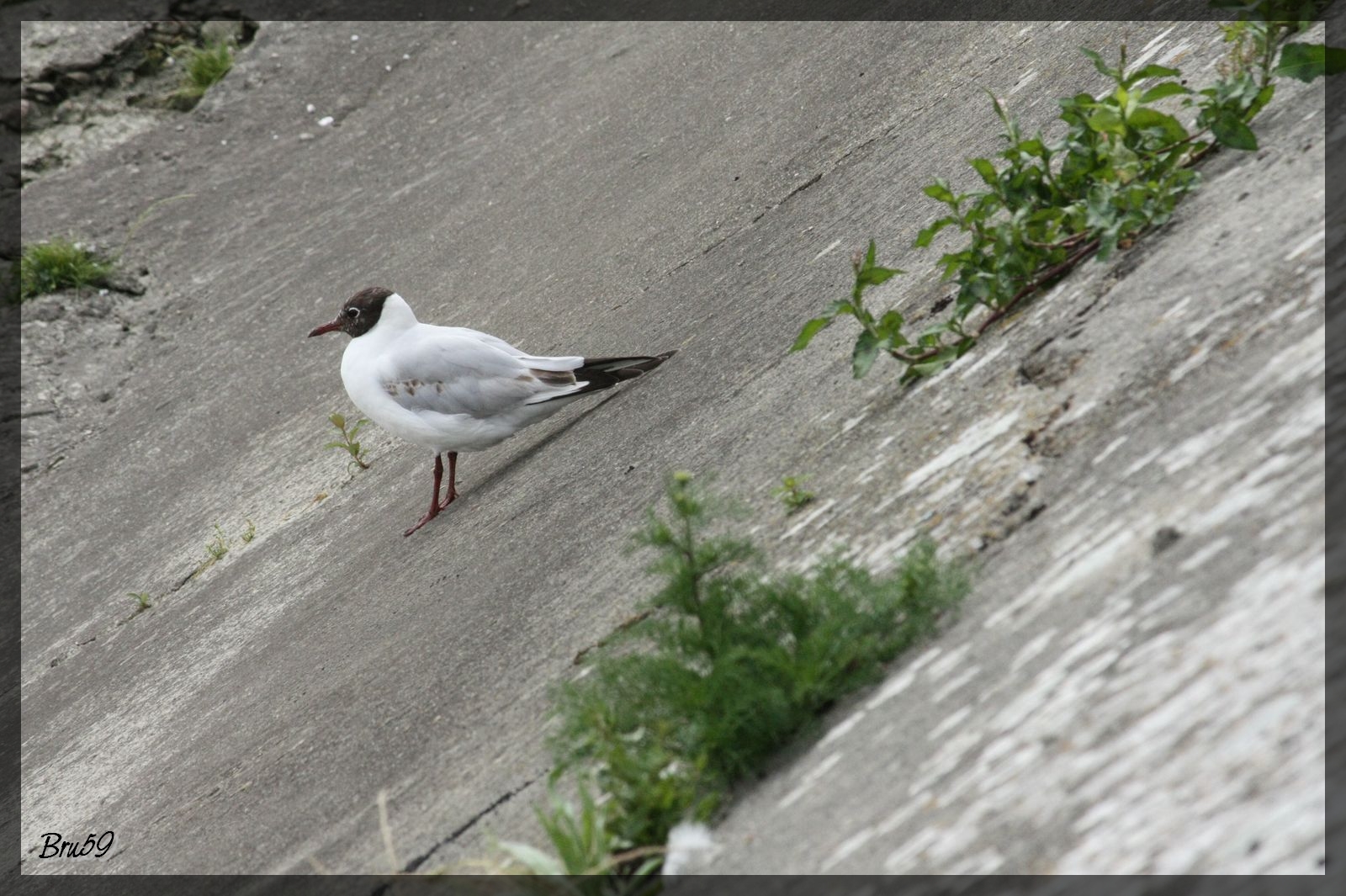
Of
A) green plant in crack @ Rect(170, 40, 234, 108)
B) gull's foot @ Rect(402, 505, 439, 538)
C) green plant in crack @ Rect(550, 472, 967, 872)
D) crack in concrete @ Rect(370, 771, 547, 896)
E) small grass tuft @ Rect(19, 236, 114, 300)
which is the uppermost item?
green plant in crack @ Rect(170, 40, 234, 108)

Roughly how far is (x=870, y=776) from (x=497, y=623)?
4.84 feet

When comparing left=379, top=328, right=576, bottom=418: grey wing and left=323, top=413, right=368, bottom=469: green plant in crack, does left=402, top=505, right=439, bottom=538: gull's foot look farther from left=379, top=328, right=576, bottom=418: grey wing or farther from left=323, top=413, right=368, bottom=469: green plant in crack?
left=323, top=413, right=368, bottom=469: green plant in crack

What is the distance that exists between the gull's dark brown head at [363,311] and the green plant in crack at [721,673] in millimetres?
Answer: 2500

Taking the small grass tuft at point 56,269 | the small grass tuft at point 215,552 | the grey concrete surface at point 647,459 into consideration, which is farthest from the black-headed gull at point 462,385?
the small grass tuft at point 56,269

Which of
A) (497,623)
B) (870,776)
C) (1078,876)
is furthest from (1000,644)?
(497,623)

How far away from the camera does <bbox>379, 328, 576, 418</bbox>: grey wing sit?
14.4 ft

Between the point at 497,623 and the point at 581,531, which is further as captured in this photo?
the point at 581,531

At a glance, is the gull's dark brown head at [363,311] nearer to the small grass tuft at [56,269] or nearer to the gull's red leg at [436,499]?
the gull's red leg at [436,499]

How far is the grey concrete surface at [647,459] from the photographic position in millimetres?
1948

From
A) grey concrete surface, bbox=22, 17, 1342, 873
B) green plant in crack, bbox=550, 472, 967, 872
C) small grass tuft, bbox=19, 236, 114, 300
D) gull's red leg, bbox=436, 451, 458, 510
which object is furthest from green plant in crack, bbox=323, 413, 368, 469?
small grass tuft, bbox=19, 236, 114, 300

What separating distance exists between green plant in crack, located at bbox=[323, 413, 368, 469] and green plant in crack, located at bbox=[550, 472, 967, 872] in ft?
8.92

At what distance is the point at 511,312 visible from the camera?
5441 mm

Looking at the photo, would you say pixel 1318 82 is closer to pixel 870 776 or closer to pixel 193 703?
pixel 870 776

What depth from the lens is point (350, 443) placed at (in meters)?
5.07
